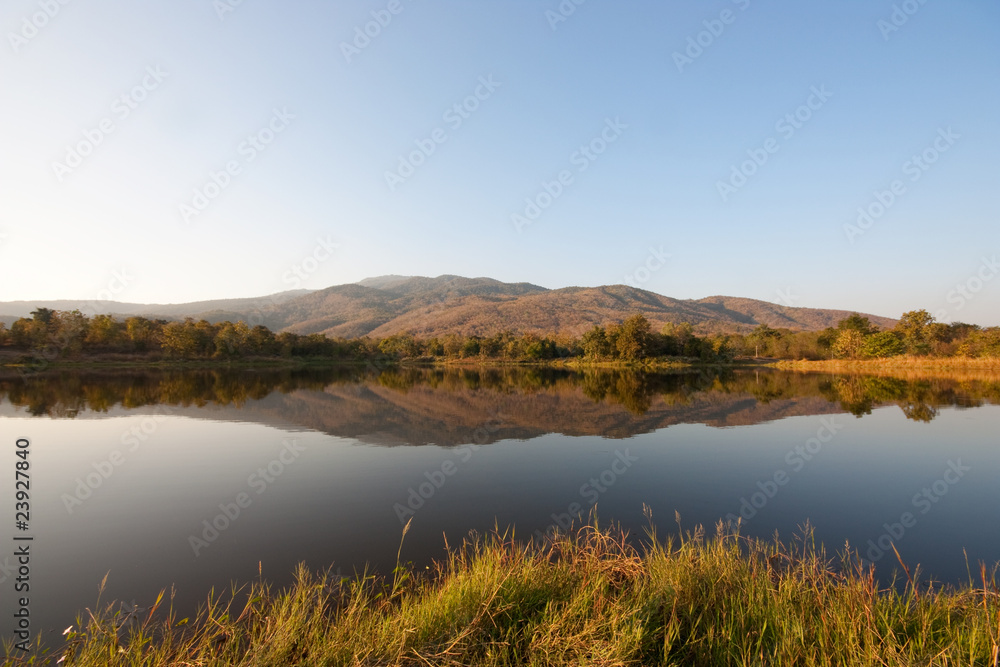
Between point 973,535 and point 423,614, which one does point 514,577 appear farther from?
point 973,535

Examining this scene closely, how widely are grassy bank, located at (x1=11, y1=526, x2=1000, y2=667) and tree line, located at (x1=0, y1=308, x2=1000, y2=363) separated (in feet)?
240

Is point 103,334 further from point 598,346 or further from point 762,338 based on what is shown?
point 762,338

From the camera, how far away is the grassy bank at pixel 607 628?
3631 millimetres

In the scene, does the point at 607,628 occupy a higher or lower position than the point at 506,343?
lower

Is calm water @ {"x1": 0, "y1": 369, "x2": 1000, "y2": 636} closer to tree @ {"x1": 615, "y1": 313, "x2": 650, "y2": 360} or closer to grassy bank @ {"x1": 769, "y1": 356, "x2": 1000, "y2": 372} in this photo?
grassy bank @ {"x1": 769, "y1": 356, "x2": 1000, "y2": 372}

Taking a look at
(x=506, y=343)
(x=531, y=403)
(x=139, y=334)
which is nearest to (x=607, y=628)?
(x=531, y=403)

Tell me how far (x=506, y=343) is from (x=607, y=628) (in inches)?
4133

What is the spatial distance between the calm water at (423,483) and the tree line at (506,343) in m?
59.2

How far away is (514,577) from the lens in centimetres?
477

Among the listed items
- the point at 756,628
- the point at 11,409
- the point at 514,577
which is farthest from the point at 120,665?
the point at 11,409

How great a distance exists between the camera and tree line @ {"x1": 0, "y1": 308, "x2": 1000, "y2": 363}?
221ft

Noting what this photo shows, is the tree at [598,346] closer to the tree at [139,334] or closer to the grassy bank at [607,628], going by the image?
the tree at [139,334]

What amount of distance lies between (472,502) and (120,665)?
23.3ft

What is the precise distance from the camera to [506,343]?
109 meters
